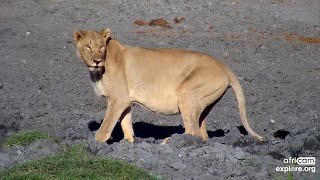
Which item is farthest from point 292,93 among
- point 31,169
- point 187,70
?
point 31,169

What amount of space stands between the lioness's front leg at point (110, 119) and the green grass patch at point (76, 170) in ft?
4.57

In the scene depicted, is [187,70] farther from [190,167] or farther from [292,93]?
[292,93]

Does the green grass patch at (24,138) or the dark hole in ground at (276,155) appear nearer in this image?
the dark hole in ground at (276,155)

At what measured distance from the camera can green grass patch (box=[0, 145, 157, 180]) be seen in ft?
29.4

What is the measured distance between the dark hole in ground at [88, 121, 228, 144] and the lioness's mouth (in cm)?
173

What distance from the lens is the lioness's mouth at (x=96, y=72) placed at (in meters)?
11.0

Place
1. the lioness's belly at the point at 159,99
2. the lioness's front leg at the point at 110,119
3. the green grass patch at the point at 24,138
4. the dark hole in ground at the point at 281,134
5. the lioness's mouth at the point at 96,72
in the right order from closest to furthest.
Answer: the lioness's mouth at the point at 96,72, the lioness's front leg at the point at 110,119, the green grass patch at the point at 24,138, the lioness's belly at the point at 159,99, the dark hole in ground at the point at 281,134

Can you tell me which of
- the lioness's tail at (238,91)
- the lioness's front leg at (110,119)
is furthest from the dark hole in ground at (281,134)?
the lioness's front leg at (110,119)

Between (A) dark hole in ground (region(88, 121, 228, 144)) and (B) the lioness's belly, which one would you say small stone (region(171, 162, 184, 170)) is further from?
(A) dark hole in ground (region(88, 121, 228, 144))

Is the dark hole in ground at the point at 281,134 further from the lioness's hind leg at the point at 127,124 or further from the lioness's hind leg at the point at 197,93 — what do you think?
the lioness's hind leg at the point at 127,124

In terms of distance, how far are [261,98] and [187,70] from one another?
12.7ft

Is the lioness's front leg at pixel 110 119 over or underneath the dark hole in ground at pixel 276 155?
over

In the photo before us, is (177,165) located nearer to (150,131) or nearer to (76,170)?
(76,170)

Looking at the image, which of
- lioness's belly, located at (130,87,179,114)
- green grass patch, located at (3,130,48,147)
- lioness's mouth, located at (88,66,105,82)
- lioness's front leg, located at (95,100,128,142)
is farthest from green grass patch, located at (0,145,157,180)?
lioness's belly, located at (130,87,179,114)
